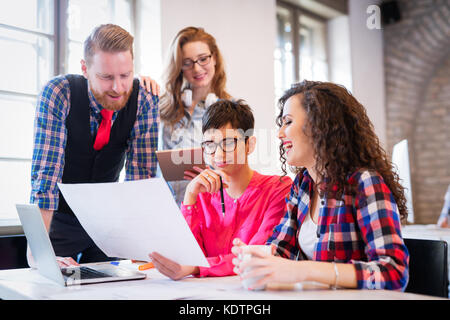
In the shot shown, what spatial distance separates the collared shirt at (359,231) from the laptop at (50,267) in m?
0.43

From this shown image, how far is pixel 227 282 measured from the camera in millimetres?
1029

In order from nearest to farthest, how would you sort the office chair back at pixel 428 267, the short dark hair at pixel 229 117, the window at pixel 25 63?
the office chair back at pixel 428 267
the short dark hair at pixel 229 117
the window at pixel 25 63

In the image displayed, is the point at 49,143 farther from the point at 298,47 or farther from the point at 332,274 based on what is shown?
the point at 298,47

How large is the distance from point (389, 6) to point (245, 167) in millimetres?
4332

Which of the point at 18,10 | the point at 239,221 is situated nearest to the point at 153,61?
the point at 18,10

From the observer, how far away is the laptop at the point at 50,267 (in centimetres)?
100

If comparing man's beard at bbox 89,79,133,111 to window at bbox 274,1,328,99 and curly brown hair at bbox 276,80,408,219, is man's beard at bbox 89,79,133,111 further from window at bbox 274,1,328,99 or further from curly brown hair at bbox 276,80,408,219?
window at bbox 274,1,328,99

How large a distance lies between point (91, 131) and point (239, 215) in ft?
2.46

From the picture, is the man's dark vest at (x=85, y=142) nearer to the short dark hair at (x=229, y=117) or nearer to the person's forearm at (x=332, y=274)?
the short dark hair at (x=229, y=117)

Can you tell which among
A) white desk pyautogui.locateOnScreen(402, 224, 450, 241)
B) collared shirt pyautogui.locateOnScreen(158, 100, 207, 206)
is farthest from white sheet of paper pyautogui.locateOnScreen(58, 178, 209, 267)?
white desk pyautogui.locateOnScreen(402, 224, 450, 241)

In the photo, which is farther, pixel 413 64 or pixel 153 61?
pixel 413 64

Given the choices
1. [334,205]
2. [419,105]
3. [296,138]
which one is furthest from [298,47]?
[334,205]

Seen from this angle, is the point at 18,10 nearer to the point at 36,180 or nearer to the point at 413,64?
the point at 36,180

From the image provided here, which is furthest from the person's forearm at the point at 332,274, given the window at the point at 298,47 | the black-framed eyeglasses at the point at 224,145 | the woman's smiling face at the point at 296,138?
the window at the point at 298,47
